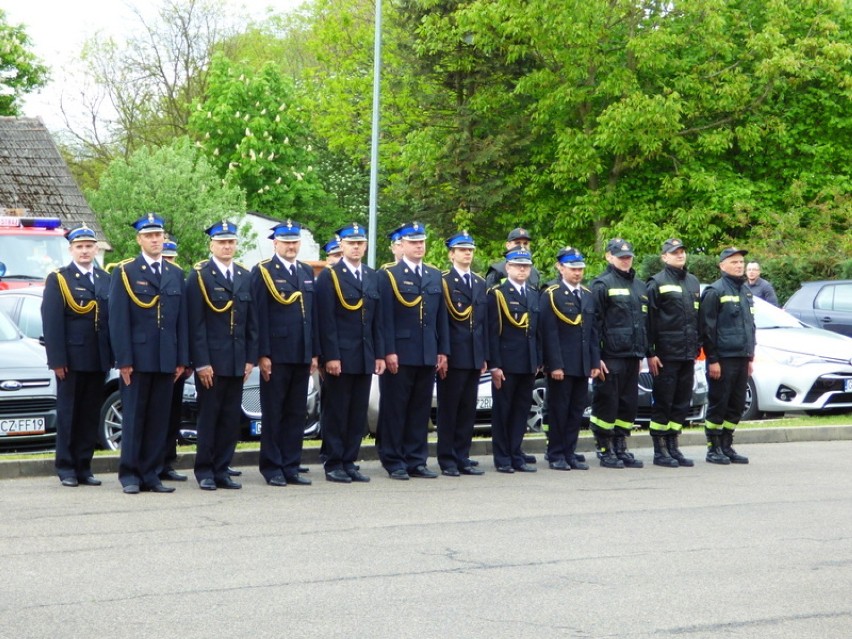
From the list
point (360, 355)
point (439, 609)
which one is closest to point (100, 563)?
point (439, 609)

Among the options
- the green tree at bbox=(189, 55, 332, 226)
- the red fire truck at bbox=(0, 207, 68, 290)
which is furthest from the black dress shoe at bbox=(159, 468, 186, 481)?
the green tree at bbox=(189, 55, 332, 226)

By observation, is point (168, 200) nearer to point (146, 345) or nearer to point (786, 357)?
point (786, 357)

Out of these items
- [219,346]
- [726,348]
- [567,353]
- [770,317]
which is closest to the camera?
[219,346]

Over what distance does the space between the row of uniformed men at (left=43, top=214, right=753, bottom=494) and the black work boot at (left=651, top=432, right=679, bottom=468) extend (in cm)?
3

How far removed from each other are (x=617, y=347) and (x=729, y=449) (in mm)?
1759

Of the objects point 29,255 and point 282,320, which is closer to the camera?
point 282,320

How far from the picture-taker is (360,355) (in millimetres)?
12609

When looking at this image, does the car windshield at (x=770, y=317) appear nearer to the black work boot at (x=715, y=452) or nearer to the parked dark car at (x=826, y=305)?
the parked dark car at (x=826, y=305)

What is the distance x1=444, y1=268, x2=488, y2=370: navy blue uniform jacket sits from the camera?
1323 cm

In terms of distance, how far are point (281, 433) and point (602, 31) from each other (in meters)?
28.8

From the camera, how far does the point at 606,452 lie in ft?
46.2

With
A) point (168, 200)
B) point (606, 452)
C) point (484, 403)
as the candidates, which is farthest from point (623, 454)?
point (168, 200)

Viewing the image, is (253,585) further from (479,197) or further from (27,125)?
(27,125)

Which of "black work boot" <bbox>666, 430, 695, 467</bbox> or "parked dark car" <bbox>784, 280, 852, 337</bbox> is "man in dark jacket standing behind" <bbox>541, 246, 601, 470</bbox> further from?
"parked dark car" <bbox>784, 280, 852, 337</bbox>
